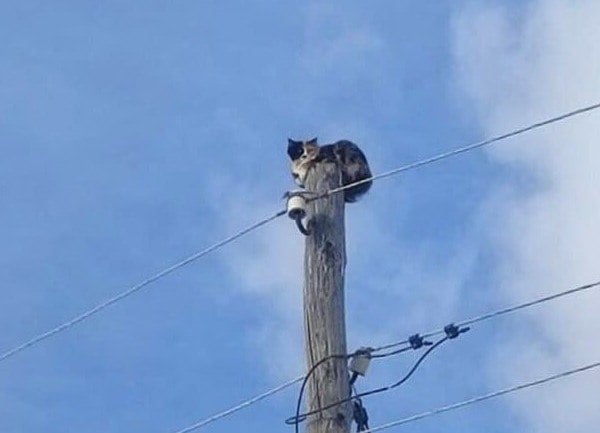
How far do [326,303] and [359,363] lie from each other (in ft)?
1.20

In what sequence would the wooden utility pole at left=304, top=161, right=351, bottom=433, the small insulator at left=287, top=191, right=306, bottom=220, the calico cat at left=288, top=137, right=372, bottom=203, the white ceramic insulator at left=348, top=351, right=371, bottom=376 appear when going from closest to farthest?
1. the wooden utility pole at left=304, top=161, right=351, bottom=433
2. the white ceramic insulator at left=348, top=351, right=371, bottom=376
3. the small insulator at left=287, top=191, right=306, bottom=220
4. the calico cat at left=288, top=137, right=372, bottom=203

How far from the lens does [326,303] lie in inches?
269

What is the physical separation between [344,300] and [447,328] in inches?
24.1

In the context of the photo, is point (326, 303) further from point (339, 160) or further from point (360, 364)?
point (339, 160)

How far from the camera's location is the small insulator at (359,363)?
6754 millimetres

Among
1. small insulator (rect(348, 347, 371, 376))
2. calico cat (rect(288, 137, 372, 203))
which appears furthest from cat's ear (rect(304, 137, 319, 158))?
small insulator (rect(348, 347, 371, 376))

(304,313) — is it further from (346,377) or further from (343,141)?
(343,141)

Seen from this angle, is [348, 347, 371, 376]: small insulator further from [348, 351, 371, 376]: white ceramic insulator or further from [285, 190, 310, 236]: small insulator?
[285, 190, 310, 236]: small insulator

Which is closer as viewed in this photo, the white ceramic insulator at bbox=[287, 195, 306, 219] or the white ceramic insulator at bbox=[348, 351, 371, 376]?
the white ceramic insulator at bbox=[348, 351, 371, 376]

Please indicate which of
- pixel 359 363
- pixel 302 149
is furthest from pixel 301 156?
pixel 359 363

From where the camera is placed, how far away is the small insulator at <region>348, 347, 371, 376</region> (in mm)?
6754

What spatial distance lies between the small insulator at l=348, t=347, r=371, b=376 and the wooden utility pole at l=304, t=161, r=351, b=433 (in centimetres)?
7

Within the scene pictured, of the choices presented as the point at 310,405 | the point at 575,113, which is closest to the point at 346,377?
the point at 310,405

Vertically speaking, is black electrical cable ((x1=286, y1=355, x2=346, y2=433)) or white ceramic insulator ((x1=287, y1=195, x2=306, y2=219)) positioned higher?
white ceramic insulator ((x1=287, y1=195, x2=306, y2=219))
